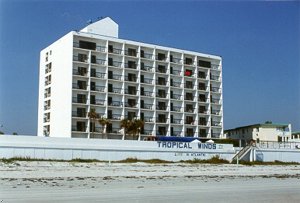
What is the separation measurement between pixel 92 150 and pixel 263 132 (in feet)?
200

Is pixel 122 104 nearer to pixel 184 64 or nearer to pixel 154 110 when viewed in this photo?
pixel 154 110

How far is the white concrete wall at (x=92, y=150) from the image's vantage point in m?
42.8

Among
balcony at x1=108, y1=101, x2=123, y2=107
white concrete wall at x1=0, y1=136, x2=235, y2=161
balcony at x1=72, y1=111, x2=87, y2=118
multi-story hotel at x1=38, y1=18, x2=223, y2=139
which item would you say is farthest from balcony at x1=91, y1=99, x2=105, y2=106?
white concrete wall at x1=0, y1=136, x2=235, y2=161

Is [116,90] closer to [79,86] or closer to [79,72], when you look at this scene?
[79,86]

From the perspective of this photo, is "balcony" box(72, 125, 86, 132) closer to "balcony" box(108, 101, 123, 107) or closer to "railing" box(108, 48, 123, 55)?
"balcony" box(108, 101, 123, 107)

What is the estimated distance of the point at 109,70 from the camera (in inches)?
2963

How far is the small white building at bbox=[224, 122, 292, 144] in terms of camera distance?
3880 inches

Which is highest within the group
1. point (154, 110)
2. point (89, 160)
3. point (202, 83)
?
point (202, 83)

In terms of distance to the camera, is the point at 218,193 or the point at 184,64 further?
A: the point at 184,64

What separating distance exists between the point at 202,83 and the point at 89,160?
150 ft

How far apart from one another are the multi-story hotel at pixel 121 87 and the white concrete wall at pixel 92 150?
21.1 m

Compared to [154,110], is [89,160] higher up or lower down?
lower down

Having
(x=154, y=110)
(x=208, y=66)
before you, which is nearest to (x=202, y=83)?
(x=208, y=66)

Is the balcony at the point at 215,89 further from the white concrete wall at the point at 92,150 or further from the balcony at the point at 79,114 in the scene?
the white concrete wall at the point at 92,150
